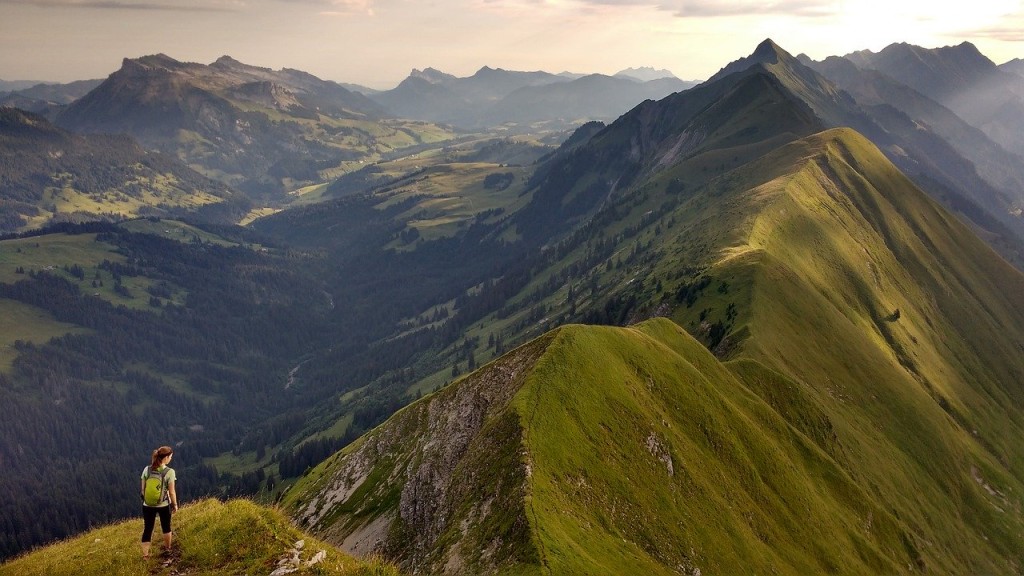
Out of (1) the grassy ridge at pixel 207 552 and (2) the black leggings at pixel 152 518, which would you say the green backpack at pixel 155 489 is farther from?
(1) the grassy ridge at pixel 207 552

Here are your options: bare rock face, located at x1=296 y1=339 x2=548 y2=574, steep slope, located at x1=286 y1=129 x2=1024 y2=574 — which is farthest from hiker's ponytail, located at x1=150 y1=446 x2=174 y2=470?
steep slope, located at x1=286 y1=129 x2=1024 y2=574

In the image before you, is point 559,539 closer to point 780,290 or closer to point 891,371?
point 780,290

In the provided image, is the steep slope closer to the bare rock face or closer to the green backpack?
the bare rock face

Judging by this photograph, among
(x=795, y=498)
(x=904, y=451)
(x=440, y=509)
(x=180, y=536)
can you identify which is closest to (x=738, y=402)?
(x=795, y=498)

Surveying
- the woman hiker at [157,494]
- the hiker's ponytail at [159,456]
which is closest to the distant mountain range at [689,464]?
the woman hiker at [157,494]

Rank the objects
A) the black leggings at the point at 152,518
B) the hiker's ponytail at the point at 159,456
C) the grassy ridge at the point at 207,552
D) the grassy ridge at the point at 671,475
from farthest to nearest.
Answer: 1. the grassy ridge at the point at 671,475
2. the grassy ridge at the point at 207,552
3. the black leggings at the point at 152,518
4. the hiker's ponytail at the point at 159,456

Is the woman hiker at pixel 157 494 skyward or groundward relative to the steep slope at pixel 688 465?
skyward
